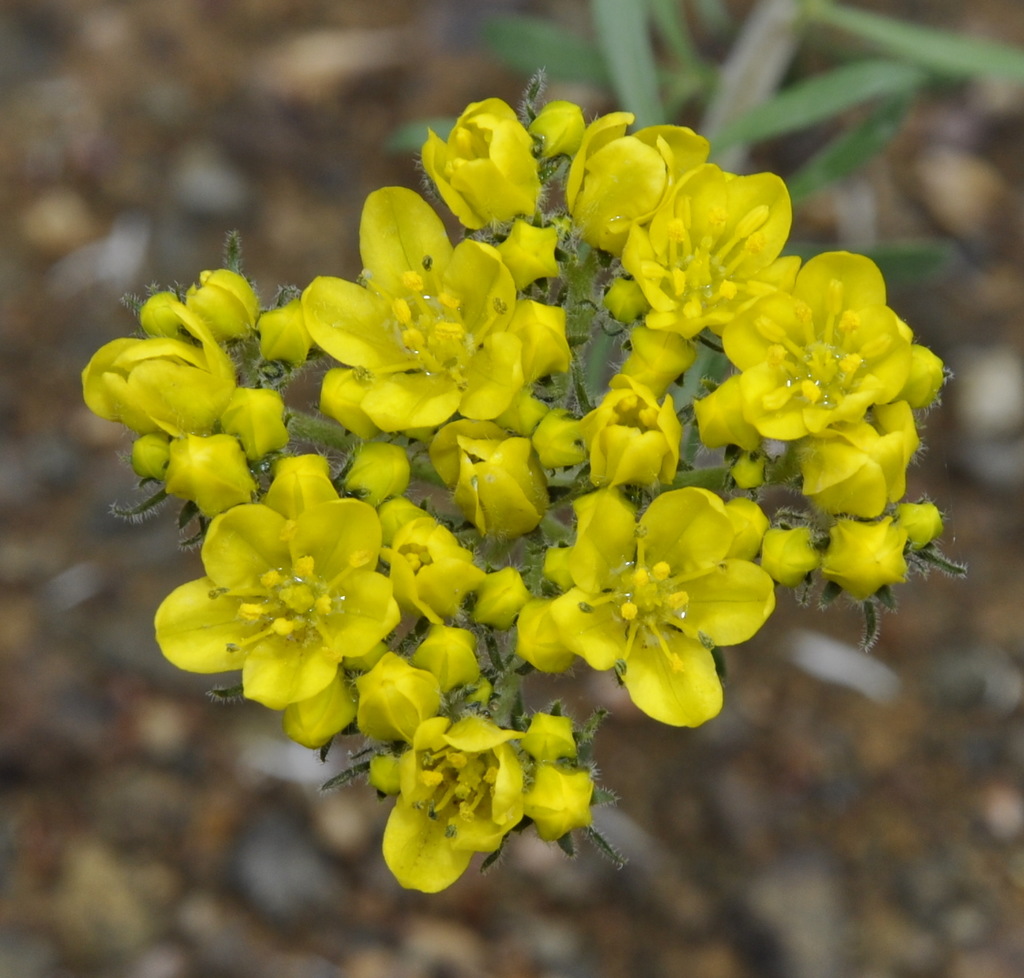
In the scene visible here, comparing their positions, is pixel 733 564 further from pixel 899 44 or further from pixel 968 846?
pixel 968 846

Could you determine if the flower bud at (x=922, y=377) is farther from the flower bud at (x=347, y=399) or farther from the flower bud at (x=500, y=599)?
the flower bud at (x=347, y=399)

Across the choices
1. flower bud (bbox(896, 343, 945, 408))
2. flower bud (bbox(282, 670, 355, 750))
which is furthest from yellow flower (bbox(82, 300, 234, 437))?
flower bud (bbox(896, 343, 945, 408))

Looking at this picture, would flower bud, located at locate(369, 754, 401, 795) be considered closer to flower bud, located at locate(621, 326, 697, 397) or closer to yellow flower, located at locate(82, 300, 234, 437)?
yellow flower, located at locate(82, 300, 234, 437)

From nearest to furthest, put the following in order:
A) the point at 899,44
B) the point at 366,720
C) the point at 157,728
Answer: the point at 366,720 → the point at 899,44 → the point at 157,728

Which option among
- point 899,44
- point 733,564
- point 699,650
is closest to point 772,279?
point 733,564

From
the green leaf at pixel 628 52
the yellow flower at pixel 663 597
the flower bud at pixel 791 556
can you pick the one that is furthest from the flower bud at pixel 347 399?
the green leaf at pixel 628 52
